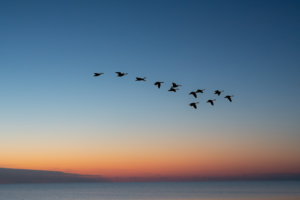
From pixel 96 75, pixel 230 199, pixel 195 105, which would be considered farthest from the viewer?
pixel 230 199

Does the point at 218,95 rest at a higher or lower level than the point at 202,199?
higher

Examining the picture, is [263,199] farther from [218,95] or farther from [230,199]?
[218,95]

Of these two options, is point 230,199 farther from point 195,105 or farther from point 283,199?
point 195,105

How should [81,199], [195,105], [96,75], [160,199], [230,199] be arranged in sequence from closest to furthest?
[96,75]
[195,105]
[230,199]
[160,199]
[81,199]

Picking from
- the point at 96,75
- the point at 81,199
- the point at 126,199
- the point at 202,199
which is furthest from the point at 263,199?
the point at 96,75

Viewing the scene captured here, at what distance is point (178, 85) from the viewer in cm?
2425

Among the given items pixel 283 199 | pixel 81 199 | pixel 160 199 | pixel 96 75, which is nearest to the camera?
pixel 96 75

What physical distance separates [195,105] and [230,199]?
217 feet

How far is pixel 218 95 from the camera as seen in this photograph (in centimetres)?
2548

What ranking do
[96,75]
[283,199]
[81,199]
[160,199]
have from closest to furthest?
[96,75]
[283,199]
[160,199]
[81,199]

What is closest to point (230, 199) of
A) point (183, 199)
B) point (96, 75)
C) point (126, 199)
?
point (183, 199)

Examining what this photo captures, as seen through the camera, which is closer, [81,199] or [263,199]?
[263,199]

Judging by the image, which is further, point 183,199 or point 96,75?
point 183,199

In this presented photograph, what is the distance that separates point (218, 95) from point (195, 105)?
85.4 inches
